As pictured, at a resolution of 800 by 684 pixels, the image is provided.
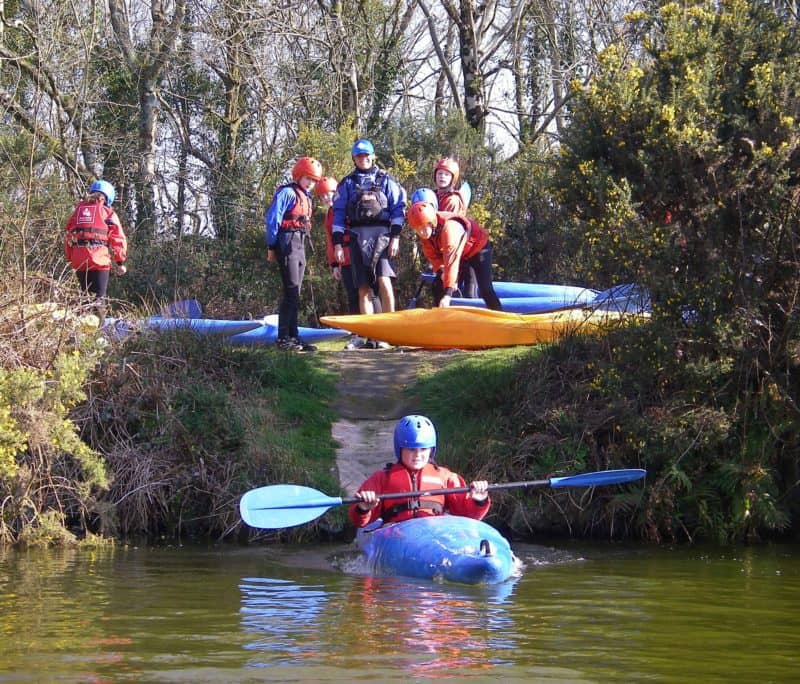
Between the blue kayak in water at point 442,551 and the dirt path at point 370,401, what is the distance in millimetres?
1948

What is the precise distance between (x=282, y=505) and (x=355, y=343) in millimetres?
4607

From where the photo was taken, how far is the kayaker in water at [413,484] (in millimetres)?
8133

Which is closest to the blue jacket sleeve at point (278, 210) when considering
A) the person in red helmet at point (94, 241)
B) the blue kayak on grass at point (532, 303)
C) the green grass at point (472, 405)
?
the person in red helmet at point (94, 241)

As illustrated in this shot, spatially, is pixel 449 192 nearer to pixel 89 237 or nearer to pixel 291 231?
pixel 291 231

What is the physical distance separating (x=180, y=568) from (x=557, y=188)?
4.25 metres

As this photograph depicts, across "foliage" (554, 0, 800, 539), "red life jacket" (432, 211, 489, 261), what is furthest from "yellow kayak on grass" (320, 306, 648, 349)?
"foliage" (554, 0, 800, 539)

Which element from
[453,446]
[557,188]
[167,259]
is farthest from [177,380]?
[167,259]

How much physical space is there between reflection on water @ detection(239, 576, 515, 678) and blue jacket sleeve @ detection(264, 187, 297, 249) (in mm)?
5114

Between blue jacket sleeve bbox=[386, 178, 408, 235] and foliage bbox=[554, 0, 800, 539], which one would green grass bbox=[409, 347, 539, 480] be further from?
blue jacket sleeve bbox=[386, 178, 408, 235]

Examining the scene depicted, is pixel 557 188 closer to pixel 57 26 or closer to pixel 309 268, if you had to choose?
pixel 309 268

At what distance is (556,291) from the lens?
14750 millimetres

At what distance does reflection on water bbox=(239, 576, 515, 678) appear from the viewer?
5277 millimetres

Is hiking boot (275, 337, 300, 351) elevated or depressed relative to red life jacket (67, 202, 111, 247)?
depressed

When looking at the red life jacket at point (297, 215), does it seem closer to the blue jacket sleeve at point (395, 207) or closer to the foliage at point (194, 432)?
the blue jacket sleeve at point (395, 207)
